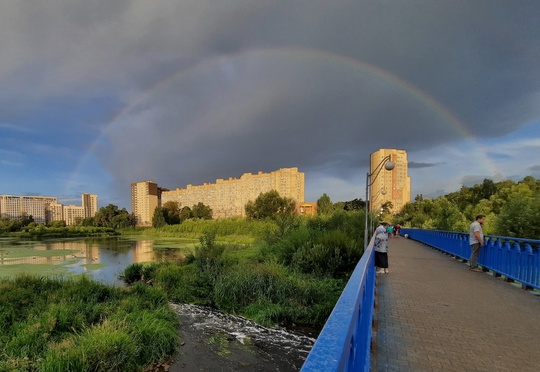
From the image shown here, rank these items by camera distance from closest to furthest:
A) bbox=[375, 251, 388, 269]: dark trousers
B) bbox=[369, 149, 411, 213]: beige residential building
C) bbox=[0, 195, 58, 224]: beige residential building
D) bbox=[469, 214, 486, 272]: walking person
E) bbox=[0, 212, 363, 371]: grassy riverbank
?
bbox=[0, 212, 363, 371]: grassy riverbank, bbox=[375, 251, 388, 269]: dark trousers, bbox=[469, 214, 486, 272]: walking person, bbox=[369, 149, 411, 213]: beige residential building, bbox=[0, 195, 58, 224]: beige residential building

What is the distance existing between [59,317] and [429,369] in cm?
1023

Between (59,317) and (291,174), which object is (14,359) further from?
(291,174)

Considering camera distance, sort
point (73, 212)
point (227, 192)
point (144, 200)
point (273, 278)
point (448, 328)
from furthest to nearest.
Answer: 1. point (73, 212)
2. point (144, 200)
3. point (227, 192)
4. point (273, 278)
5. point (448, 328)

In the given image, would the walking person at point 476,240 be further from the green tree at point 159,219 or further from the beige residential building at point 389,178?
the green tree at point 159,219

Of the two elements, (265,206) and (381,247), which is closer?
(381,247)

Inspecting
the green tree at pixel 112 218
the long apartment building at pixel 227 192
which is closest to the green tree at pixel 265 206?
the long apartment building at pixel 227 192

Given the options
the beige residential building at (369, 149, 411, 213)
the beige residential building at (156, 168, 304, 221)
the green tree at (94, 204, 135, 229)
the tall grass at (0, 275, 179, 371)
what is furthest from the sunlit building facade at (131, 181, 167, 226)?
the tall grass at (0, 275, 179, 371)

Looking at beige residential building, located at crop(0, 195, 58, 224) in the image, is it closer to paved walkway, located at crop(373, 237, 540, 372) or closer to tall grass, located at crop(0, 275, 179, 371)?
tall grass, located at crop(0, 275, 179, 371)

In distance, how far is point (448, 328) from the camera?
4930 mm

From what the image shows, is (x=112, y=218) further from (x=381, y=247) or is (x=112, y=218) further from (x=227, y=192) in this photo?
(x=381, y=247)

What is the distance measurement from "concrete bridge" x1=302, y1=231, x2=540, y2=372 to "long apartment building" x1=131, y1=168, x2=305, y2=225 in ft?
240

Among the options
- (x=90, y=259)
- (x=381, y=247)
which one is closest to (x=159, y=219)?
(x=90, y=259)

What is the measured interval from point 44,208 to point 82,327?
185879mm

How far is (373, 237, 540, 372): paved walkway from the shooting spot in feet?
12.5
